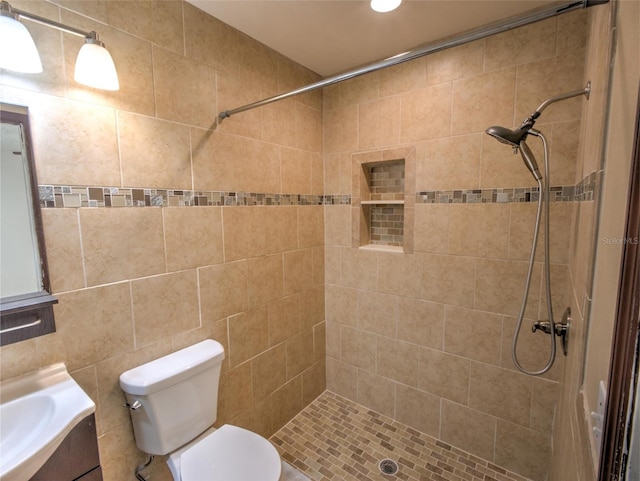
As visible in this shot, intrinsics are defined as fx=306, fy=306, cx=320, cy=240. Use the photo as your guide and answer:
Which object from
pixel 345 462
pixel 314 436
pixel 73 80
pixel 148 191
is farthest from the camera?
pixel 314 436

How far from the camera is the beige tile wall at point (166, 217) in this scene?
1.17 metres

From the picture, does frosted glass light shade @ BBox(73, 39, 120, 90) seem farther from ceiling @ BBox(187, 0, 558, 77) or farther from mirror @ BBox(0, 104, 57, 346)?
ceiling @ BBox(187, 0, 558, 77)

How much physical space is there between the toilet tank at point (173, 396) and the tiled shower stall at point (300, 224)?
86 millimetres

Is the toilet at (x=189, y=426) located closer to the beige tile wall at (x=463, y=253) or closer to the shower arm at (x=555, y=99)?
the beige tile wall at (x=463, y=253)

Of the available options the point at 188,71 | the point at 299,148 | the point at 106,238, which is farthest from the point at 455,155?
the point at 106,238

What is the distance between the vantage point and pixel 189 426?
1458 millimetres

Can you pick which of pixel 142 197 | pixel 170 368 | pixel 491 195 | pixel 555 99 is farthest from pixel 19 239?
pixel 491 195

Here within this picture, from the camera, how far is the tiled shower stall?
4.05 feet

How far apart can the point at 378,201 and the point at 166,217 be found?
1398mm

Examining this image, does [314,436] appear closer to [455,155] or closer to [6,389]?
[6,389]

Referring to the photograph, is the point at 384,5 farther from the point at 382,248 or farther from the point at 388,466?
the point at 388,466

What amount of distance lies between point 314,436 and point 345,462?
11.8 inches

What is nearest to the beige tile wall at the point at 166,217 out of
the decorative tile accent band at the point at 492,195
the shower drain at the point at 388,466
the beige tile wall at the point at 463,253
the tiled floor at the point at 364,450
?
the tiled floor at the point at 364,450

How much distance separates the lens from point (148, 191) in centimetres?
141
